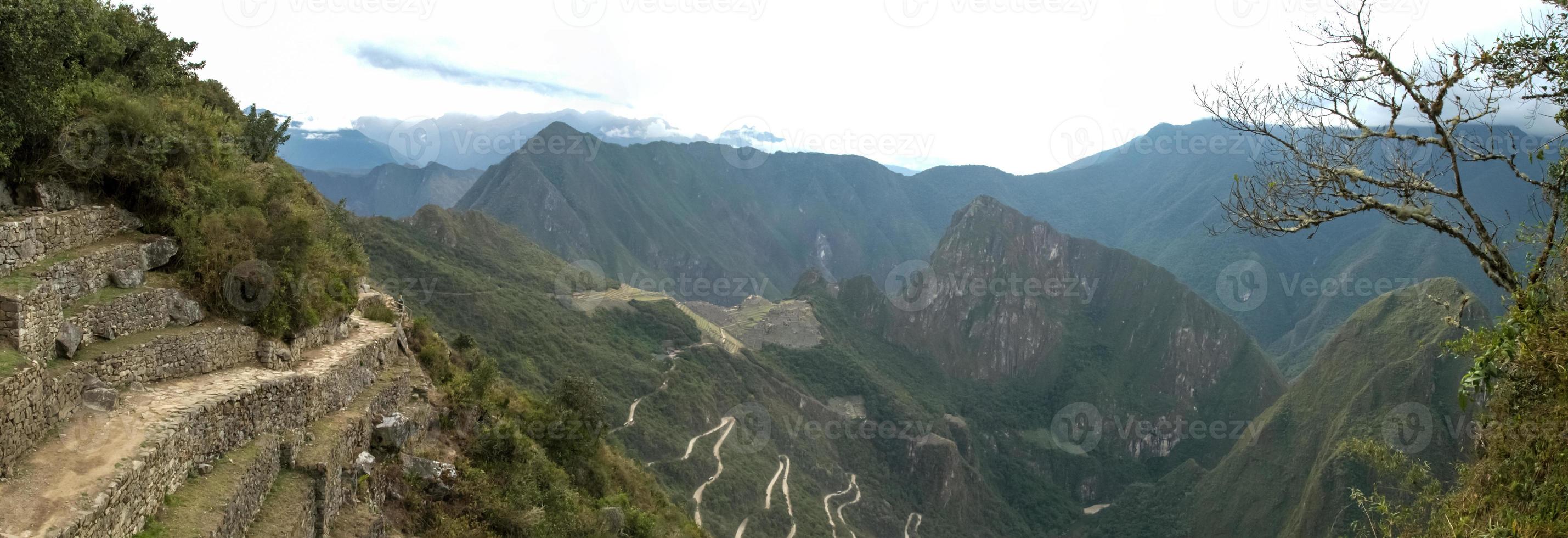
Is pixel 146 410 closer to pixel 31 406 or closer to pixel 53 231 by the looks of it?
pixel 31 406

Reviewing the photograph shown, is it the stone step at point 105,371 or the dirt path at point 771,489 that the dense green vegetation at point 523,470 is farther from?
the dirt path at point 771,489

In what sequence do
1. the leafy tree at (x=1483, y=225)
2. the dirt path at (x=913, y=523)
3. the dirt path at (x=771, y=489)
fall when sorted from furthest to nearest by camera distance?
1. the dirt path at (x=913, y=523)
2. the dirt path at (x=771, y=489)
3. the leafy tree at (x=1483, y=225)

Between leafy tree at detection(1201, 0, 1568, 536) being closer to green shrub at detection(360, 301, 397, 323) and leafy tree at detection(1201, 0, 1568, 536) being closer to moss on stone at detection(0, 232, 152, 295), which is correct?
moss on stone at detection(0, 232, 152, 295)

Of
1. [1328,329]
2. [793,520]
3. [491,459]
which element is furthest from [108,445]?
[1328,329]

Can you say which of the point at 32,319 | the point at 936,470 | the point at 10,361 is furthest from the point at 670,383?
the point at 10,361

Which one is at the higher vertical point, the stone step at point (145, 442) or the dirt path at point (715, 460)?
the stone step at point (145, 442)

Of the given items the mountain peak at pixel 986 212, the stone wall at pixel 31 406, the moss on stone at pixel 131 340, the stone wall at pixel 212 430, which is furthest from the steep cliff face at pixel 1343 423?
the stone wall at pixel 31 406

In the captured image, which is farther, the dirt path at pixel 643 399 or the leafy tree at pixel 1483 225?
the dirt path at pixel 643 399
